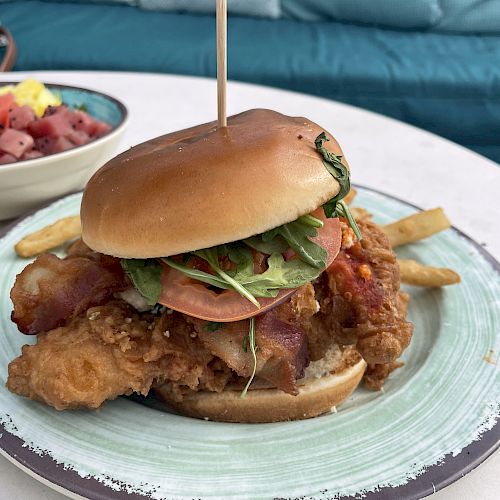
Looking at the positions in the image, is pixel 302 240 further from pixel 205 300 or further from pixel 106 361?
pixel 106 361

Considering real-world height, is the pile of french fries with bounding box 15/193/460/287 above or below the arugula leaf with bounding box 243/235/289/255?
below

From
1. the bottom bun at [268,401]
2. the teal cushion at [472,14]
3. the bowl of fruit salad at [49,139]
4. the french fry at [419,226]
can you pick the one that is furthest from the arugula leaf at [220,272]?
the teal cushion at [472,14]

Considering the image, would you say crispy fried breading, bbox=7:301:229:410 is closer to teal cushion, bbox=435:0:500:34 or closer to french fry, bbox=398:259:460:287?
french fry, bbox=398:259:460:287

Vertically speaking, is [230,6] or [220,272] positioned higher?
[220,272]

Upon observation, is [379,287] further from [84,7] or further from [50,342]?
[84,7]

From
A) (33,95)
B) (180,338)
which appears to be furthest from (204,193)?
(33,95)

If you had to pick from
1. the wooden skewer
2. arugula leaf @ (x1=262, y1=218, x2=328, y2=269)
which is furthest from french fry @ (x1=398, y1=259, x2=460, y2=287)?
the wooden skewer
